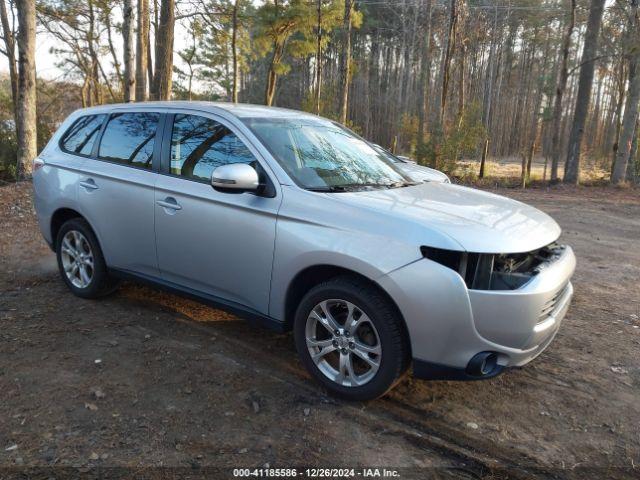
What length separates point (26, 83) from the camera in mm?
12102

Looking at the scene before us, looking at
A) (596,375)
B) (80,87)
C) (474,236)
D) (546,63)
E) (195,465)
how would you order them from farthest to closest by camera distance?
(546,63) → (80,87) → (596,375) → (474,236) → (195,465)

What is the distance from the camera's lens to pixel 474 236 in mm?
2805

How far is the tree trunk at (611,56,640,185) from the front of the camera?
15.5 meters

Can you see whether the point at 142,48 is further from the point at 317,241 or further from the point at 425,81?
the point at 425,81

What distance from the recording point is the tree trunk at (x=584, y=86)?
15.9m

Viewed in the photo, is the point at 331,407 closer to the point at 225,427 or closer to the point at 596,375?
the point at 225,427

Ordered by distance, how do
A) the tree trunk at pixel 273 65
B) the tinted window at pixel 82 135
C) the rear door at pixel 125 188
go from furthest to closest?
the tree trunk at pixel 273 65, the tinted window at pixel 82 135, the rear door at pixel 125 188

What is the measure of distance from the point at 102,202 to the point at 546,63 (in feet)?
143

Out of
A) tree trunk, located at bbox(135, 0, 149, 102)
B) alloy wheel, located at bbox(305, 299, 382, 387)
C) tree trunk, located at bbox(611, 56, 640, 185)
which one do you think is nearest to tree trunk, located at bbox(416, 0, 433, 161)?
tree trunk, located at bbox(611, 56, 640, 185)

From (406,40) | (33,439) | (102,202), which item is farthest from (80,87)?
(33,439)

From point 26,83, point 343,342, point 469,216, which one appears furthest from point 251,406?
point 26,83

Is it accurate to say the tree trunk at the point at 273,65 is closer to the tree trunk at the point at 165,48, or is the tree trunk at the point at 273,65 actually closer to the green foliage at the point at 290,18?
the green foliage at the point at 290,18

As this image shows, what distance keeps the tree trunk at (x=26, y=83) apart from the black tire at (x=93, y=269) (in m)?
8.99

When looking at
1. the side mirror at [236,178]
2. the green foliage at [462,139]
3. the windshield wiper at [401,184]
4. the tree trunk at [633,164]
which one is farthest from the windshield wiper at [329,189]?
the tree trunk at [633,164]
